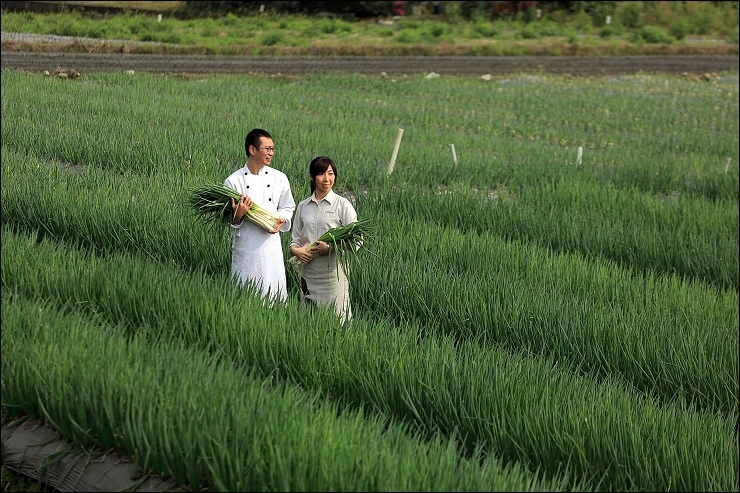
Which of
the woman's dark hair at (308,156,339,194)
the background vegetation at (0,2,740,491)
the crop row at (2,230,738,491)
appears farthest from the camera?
the woman's dark hair at (308,156,339,194)

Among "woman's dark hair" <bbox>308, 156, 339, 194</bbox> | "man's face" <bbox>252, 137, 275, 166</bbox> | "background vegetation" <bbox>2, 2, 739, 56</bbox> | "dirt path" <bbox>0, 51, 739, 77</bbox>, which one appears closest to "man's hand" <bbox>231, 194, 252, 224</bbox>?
"man's face" <bbox>252, 137, 275, 166</bbox>

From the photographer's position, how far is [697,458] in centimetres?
450

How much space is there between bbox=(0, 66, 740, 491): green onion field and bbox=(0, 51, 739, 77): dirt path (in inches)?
239

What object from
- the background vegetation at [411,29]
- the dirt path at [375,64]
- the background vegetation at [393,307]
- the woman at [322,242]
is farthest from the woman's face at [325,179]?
the background vegetation at [411,29]

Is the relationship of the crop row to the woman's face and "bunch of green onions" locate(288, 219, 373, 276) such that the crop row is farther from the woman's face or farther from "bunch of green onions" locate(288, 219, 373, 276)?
the woman's face

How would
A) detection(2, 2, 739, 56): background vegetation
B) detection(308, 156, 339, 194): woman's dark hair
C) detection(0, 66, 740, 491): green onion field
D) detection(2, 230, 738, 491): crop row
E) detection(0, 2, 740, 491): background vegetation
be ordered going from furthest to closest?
1. detection(2, 2, 739, 56): background vegetation
2. detection(308, 156, 339, 194): woman's dark hair
3. detection(2, 230, 738, 491): crop row
4. detection(0, 2, 740, 491): background vegetation
5. detection(0, 66, 740, 491): green onion field

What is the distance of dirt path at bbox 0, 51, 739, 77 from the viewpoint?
20.0 m

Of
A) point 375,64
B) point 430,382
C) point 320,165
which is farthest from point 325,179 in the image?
point 375,64

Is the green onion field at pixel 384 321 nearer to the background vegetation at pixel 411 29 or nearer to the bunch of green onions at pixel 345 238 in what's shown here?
the bunch of green onions at pixel 345 238

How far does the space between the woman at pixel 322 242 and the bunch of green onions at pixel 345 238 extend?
0.04 meters

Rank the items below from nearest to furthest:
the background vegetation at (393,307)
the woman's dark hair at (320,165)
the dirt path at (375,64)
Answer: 1. the background vegetation at (393,307)
2. the woman's dark hair at (320,165)
3. the dirt path at (375,64)

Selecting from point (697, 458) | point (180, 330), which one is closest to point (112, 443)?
point (180, 330)

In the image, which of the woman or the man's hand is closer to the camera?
the man's hand

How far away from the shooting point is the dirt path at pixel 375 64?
19953mm
